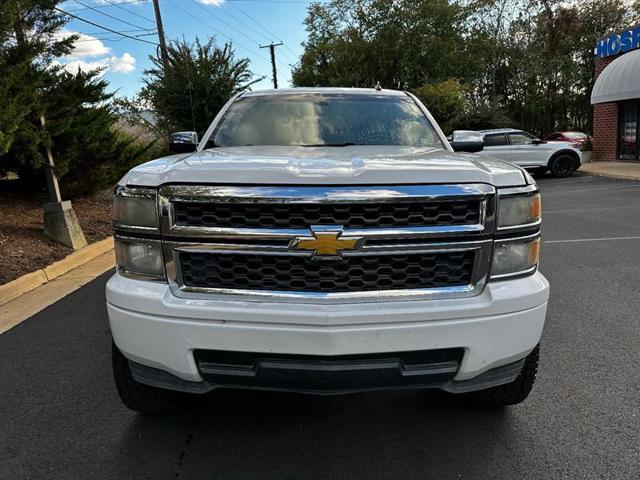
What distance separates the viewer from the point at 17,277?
5.83m

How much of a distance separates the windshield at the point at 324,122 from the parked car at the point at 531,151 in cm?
1331

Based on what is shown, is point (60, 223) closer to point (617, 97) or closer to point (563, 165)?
point (563, 165)

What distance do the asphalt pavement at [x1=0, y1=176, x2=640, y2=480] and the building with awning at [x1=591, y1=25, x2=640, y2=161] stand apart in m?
16.8

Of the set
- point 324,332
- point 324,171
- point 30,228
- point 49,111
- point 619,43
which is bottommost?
point 30,228

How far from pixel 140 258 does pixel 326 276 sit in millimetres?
817

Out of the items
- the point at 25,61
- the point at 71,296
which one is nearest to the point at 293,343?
the point at 71,296

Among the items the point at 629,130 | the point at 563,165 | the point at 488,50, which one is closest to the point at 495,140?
the point at 563,165

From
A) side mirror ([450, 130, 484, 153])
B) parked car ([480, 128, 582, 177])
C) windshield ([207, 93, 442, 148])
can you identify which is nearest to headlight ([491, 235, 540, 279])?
windshield ([207, 93, 442, 148])

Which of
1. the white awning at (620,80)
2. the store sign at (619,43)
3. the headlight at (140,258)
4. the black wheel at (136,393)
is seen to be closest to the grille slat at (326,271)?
the headlight at (140,258)

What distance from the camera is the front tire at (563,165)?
679 inches

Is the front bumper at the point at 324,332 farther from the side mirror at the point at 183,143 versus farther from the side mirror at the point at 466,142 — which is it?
the side mirror at the point at 183,143

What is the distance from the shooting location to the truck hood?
220cm

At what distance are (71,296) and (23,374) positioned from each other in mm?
1986

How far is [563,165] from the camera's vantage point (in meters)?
17.4
